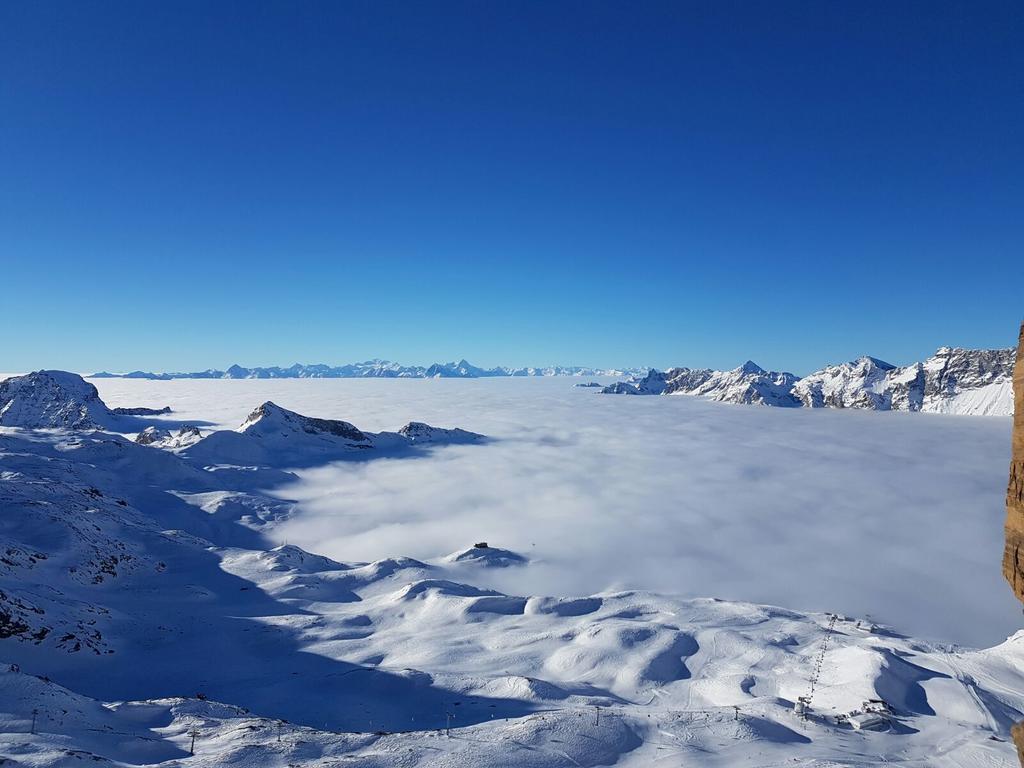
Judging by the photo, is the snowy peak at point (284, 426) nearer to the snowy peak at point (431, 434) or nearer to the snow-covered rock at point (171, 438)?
the snow-covered rock at point (171, 438)

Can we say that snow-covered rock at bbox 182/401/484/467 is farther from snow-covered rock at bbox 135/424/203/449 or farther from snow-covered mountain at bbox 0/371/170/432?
snow-covered mountain at bbox 0/371/170/432

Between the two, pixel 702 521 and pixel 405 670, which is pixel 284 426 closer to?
pixel 702 521

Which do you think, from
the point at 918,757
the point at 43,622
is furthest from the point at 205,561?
the point at 918,757

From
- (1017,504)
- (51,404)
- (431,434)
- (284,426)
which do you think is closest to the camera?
(1017,504)

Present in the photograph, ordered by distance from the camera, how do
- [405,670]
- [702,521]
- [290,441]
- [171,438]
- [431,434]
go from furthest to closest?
[431,434], [290,441], [171,438], [702,521], [405,670]

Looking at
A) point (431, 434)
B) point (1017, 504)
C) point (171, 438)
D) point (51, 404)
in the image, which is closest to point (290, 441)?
point (171, 438)

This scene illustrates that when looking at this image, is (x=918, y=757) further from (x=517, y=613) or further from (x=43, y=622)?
(x=43, y=622)
